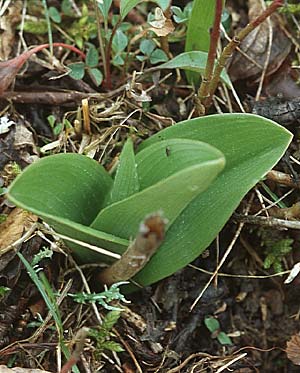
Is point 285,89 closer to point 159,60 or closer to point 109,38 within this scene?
point 159,60

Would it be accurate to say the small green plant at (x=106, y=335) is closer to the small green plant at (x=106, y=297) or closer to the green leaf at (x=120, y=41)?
the small green plant at (x=106, y=297)

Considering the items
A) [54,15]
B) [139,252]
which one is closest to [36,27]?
[54,15]

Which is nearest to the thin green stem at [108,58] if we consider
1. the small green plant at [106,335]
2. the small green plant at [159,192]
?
the small green plant at [159,192]

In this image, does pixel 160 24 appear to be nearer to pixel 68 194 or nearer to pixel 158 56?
pixel 158 56

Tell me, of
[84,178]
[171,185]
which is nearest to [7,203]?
[84,178]

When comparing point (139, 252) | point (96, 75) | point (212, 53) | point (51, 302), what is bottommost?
point (51, 302)

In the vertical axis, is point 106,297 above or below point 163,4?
below

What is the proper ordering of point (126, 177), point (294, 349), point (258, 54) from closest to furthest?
point (126, 177) → point (294, 349) → point (258, 54)
